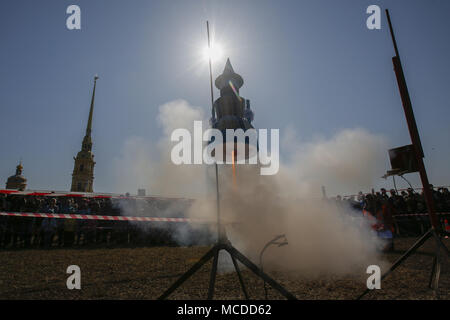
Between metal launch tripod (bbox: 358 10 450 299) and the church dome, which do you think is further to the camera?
the church dome

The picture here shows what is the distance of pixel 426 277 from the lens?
4.87m

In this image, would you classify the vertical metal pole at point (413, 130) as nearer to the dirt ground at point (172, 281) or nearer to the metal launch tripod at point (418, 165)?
the metal launch tripod at point (418, 165)

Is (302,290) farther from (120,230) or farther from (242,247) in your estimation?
(120,230)

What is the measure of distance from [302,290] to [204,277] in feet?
7.40

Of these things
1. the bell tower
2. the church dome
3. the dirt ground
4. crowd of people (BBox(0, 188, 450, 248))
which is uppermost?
the bell tower

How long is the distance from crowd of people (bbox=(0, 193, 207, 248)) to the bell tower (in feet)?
217

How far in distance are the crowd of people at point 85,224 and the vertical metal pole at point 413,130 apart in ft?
40.9

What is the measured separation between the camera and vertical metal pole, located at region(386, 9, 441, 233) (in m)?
3.26

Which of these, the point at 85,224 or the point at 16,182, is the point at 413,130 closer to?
the point at 85,224

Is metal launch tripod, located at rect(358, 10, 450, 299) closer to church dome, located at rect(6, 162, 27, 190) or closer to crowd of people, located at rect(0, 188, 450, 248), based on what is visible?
crowd of people, located at rect(0, 188, 450, 248)

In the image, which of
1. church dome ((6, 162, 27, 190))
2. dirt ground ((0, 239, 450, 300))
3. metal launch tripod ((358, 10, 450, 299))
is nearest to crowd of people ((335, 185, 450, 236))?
dirt ground ((0, 239, 450, 300))
